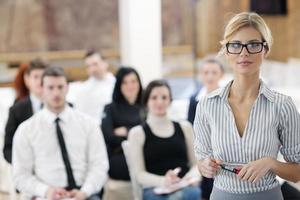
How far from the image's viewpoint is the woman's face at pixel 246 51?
1.39 metres

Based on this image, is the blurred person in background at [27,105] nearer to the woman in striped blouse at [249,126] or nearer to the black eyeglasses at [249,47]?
the woman in striped blouse at [249,126]

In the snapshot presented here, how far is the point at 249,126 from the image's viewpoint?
1.43 m

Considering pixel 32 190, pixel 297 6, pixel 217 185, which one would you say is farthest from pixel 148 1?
pixel 217 185

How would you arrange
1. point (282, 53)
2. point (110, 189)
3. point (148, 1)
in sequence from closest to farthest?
point (110, 189), point (148, 1), point (282, 53)

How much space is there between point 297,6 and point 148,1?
2.35 meters

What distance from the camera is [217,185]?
1505 mm

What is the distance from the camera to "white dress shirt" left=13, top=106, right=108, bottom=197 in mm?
2789

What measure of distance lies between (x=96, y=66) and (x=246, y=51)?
3317mm

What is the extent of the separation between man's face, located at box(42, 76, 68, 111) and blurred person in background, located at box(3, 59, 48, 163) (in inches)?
19.2

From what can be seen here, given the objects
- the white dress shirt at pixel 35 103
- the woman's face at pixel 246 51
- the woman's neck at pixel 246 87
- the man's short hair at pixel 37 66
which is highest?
the woman's face at pixel 246 51

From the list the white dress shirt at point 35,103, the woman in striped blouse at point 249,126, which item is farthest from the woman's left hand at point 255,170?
the white dress shirt at point 35,103

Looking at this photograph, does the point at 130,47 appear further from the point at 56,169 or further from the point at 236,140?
the point at 236,140

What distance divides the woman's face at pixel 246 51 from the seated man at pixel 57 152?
1.64m

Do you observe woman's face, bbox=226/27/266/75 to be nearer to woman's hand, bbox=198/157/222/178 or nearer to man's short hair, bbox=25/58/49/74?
woman's hand, bbox=198/157/222/178
